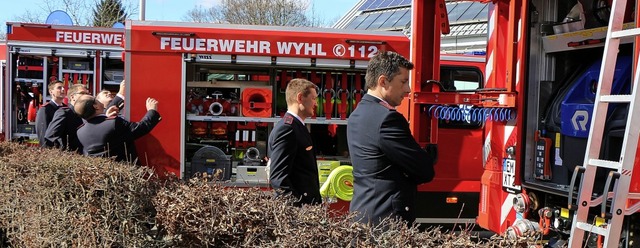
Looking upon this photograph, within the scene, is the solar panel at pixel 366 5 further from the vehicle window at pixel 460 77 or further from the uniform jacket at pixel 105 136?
the uniform jacket at pixel 105 136

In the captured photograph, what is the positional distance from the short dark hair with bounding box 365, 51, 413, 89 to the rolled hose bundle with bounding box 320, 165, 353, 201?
3.56 metres

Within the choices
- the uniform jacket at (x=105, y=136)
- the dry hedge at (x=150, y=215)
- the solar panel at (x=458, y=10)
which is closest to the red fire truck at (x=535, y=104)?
the dry hedge at (x=150, y=215)

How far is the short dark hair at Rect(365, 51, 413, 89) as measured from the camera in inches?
133

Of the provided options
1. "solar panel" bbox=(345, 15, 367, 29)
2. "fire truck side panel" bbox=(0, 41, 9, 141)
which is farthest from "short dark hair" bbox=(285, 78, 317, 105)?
"solar panel" bbox=(345, 15, 367, 29)

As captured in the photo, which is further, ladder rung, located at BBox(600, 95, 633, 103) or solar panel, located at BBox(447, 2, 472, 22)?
solar panel, located at BBox(447, 2, 472, 22)

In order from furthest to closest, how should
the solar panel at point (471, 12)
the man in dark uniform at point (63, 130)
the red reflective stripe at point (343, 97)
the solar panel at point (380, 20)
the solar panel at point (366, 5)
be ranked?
1. the solar panel at point (366, 5)
2. the solar panel at point (380, 20)
3. the solar panel at point (471, 12)
4. the red reflective stripe at point (343, 97)
5. the man in dark uniform at point (63, 130)

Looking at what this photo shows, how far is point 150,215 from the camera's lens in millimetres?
3117

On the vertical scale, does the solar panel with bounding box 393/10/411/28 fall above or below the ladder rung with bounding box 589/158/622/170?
above

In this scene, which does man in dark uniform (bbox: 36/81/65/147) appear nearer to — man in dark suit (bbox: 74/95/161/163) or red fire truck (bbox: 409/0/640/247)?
man in dark suit (bbox: 74/95/161/163)

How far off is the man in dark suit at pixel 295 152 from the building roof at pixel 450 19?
197 inches

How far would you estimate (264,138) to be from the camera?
7.47 metres

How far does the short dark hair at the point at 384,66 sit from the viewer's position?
338cm

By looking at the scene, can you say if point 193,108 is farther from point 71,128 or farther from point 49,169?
point 49,169

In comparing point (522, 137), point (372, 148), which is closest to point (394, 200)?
point (372, 148)
